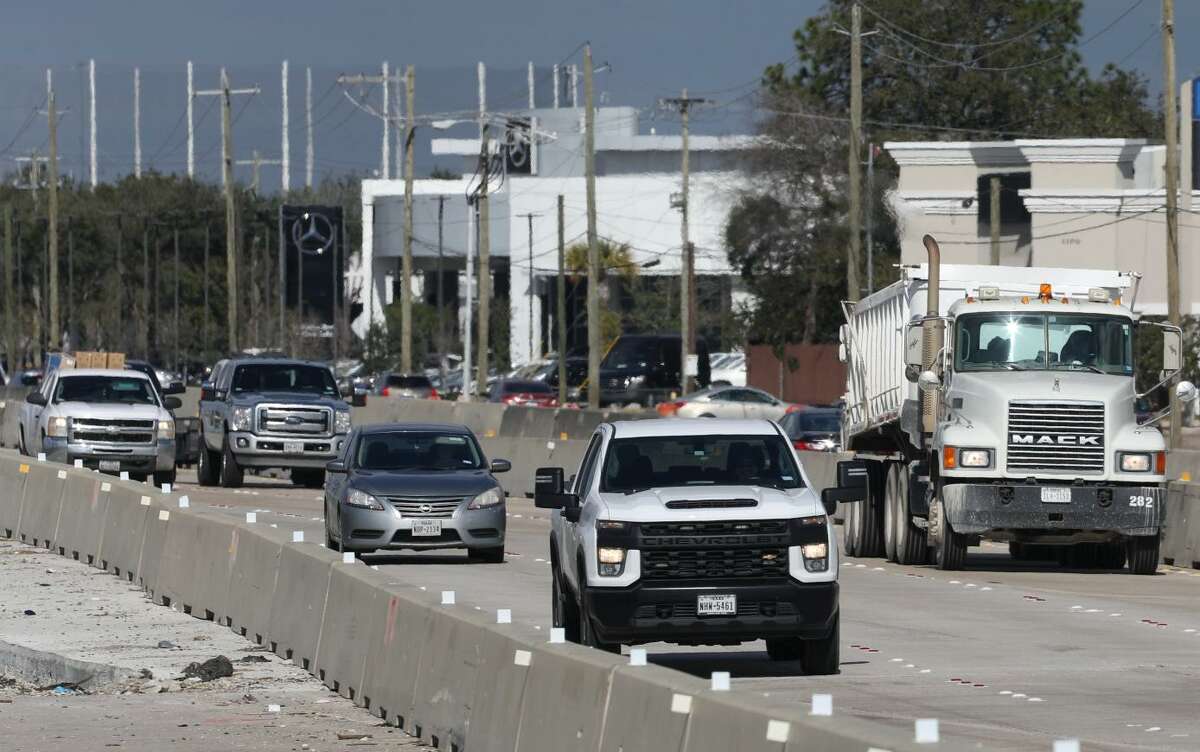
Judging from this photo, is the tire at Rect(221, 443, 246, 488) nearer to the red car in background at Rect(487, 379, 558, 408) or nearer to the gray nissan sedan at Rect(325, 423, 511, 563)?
the gray nissan sedan at Rect(325, 423, 511, 563)

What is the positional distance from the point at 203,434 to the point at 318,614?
25.8 metres

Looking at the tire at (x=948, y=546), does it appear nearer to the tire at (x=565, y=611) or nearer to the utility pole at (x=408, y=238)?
the tire at (x=565, y=611)

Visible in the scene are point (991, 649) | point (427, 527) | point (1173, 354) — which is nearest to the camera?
point (991, 649)

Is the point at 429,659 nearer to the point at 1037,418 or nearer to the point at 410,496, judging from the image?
the point at 410,496

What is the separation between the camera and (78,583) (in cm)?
2394

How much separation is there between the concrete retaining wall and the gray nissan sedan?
2.33 metres

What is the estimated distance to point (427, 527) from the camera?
24734 mm

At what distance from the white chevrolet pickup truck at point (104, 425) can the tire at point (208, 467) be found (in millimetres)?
1344

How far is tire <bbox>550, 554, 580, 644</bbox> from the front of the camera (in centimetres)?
1599

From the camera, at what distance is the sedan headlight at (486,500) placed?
25.0 metres

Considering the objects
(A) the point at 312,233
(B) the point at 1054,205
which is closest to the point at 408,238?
(B) the point at 1054,205

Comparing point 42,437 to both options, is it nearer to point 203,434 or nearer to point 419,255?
point 203,434

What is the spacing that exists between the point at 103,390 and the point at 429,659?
27.9 m

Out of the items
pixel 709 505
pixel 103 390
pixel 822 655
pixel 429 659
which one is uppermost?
pixel 103 390
